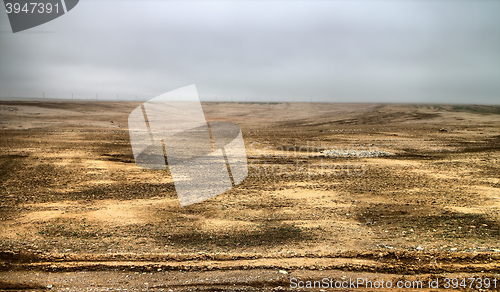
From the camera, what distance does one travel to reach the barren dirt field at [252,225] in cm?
468

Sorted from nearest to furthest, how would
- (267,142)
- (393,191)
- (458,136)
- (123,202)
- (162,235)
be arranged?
(162,235)
(123,202)
(393,191)
(267,142)
(458,136)

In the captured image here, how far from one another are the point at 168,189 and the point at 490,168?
10900mm

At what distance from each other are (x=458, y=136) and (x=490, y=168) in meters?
10.2

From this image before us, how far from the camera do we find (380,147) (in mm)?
16219

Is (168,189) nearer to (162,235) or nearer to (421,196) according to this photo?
(162,235)

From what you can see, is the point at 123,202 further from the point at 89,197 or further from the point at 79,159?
the point at 79,159

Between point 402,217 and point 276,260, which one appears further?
point 402,217

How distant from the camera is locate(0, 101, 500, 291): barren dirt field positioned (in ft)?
15.4

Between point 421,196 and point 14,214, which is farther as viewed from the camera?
point 421,196

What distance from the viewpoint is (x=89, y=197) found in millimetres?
8398

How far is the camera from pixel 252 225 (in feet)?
21.9

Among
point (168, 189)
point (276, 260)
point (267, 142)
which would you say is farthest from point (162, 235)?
point (267, 142)

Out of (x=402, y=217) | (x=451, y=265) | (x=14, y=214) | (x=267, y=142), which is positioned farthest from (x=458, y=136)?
(x=14, y=214)

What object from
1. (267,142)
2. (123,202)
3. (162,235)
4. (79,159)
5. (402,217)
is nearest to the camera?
(162,235)
